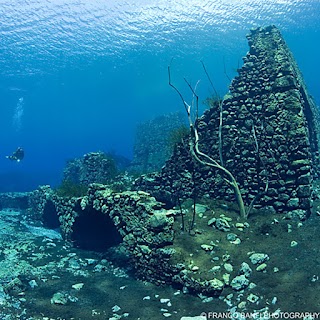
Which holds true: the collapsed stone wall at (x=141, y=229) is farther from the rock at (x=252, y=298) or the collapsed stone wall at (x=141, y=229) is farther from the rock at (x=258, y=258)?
the rock at (x=258, y=258)

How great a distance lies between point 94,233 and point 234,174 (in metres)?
6.90

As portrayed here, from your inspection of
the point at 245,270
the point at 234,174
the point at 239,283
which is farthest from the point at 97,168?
the point at 239,283

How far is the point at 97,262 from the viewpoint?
36.4 feet

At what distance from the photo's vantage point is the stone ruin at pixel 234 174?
9438 mm

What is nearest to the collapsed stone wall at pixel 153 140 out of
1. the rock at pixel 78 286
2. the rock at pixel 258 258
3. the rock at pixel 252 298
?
the rock at pixel 78 286

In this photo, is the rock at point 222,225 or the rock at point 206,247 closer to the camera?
the rock at point 206,247

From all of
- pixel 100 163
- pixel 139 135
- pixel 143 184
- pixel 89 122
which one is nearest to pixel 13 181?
pixel 139 135

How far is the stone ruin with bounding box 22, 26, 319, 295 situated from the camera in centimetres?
944

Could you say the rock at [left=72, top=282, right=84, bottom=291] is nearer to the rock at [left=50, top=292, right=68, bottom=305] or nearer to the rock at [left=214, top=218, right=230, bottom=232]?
the rock at [left=50, top=292, right=68, bottom=305]

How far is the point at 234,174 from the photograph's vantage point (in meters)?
12.2

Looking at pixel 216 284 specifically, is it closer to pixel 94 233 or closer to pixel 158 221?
pixel 158 221

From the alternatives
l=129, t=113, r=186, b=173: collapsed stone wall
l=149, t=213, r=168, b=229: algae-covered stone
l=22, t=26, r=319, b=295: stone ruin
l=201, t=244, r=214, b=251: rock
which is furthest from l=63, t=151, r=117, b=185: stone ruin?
l=201, t=244, r=214, b=251: rock

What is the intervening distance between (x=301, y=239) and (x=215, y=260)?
296 cm

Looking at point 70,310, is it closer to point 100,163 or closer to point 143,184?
point 143,184
